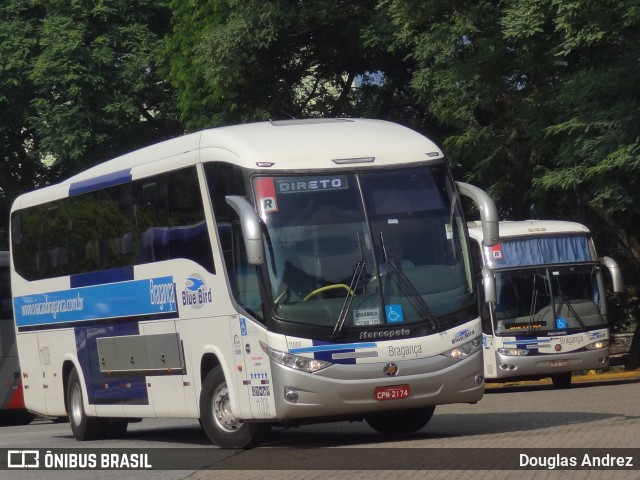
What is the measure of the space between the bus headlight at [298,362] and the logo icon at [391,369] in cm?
58

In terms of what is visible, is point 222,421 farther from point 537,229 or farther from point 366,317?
point 537,229

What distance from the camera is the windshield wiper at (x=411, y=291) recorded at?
14.7 m

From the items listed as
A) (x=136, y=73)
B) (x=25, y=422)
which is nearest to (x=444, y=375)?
(x=25, y=422)

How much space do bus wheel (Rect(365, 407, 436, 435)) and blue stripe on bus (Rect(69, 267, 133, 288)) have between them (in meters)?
3.48

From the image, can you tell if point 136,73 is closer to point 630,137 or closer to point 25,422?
point 25,422

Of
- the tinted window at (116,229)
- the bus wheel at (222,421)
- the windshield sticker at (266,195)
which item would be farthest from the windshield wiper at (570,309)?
the windshield sticker at (266,195)

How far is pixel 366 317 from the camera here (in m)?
14.5

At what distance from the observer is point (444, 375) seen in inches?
580

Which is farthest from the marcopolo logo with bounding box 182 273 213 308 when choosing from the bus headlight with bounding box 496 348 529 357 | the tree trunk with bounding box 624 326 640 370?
the tree trunk with bounding box 624 326 640 370

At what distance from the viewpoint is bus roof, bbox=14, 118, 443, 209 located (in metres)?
15.0

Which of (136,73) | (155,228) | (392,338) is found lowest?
(392,338)

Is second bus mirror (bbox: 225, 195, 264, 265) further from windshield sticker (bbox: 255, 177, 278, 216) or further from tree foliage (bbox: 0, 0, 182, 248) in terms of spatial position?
tree foliage (bbox: 0, 0, 182, 248)

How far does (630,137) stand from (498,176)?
645 centimetres

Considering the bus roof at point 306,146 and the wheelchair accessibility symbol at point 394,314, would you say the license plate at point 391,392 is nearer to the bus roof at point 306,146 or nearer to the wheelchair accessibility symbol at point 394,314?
the wheelchair accessibility symbol at point 394,314
